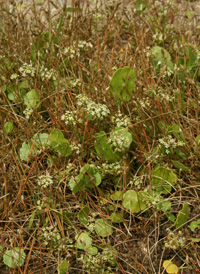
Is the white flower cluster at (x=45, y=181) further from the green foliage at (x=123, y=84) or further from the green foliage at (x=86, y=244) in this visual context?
the green foliage at (x=123, y=84)

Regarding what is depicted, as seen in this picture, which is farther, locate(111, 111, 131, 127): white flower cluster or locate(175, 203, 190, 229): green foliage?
locate(111, 111, 131, 127): white flower cluster

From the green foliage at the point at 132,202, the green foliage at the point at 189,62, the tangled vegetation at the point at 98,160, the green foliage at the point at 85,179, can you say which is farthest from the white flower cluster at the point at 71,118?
the green foliage at the point at 189,62

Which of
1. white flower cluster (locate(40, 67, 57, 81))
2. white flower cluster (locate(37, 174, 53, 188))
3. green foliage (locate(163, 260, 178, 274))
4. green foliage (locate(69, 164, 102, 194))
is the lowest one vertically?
green foliage (locate(163, 260, 178, 274))

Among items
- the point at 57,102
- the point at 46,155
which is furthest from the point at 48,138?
the point at 57,102

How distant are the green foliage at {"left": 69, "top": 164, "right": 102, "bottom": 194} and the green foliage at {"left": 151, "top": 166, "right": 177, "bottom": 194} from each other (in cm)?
28

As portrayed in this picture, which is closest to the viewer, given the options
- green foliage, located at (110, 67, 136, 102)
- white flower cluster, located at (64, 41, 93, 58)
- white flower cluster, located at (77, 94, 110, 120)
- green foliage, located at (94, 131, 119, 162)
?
white flower cluster, located at (77, 94, 110, 120)

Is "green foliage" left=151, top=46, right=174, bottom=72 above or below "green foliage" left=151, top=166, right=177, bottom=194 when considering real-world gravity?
above

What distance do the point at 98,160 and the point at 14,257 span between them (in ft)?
2.18

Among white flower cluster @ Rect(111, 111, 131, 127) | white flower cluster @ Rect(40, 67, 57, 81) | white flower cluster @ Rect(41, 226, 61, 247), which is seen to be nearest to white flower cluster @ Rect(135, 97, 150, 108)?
white flower cluster @ Rect(111, 111, 131, 127)

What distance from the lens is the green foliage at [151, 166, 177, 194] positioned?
1757 mm

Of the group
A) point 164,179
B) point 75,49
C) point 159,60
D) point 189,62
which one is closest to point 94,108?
point 164,179

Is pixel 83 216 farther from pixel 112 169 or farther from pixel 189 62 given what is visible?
pixel 189 62

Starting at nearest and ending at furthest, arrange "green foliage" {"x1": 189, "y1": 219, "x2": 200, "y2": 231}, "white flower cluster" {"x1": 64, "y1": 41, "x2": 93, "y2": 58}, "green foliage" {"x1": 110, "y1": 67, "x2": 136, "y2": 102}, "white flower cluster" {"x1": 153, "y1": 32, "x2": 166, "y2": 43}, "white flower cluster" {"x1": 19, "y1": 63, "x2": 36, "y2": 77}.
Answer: "green foliage" {"x1": 189, "y1": 219, "x2": 200, "y2": 231} → "green foliage" {"x1": 110, "y1": 67, "x2": 136, "y2": 102} → "white flower cluster" {"x1": 19, "y1": 63, "x2": 36, "y2": 77} → "white flower cluster" {"x1": 64, "y1": 41, "x2": 93, "y2": 58} → "white flower cluster" {"x1": 153, "y1": 32, "x2": 166, "y2": 43}

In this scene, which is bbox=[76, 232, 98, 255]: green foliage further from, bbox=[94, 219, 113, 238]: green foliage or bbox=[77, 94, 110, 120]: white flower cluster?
bbox=[77, 94, 110, 120]: white flower cluster
